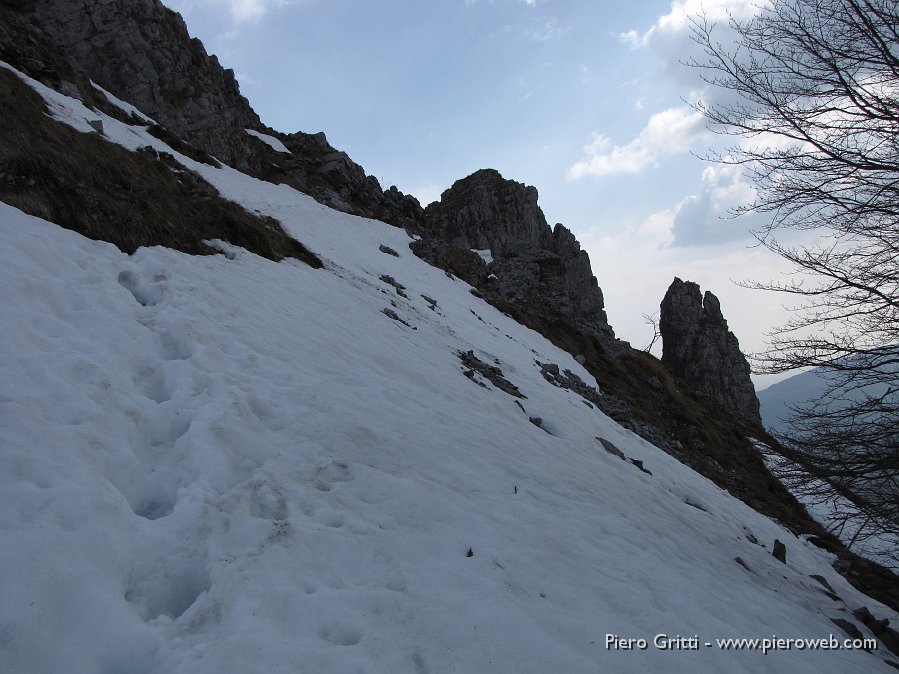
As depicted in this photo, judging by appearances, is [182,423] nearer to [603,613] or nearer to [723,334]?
[603,613]

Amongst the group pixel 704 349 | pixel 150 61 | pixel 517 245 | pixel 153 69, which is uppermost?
pixel 517 245

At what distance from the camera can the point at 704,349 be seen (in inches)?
1704

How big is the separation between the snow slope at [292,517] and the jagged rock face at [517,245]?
78.3 feet

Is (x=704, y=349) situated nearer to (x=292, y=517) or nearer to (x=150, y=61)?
(x=292, y=517)

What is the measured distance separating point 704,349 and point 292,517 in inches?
1806

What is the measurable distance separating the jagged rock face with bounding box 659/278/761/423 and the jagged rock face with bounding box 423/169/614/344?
6605mm

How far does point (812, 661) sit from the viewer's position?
17.4ft

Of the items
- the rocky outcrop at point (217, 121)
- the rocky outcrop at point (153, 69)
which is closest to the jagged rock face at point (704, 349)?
the rocky outcrop at point (217, 121)

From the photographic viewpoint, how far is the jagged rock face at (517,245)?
3578 cm

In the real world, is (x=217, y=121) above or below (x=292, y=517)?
above

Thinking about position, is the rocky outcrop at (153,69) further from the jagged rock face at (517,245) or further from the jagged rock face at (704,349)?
the jagged rock face at (704,349)

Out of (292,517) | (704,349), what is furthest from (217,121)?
(704,349)

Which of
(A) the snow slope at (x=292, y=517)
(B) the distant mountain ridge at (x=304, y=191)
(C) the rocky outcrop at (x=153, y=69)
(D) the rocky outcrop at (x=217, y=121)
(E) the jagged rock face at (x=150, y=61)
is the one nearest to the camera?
(A) the snow slope at (x=292, y=517)

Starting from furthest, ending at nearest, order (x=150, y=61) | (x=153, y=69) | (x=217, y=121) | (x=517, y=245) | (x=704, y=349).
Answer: (x=517, y=245) < (x=704, y=349) < (x=217, y=121) < (x=153, y=69) < (x=150, y=61)
